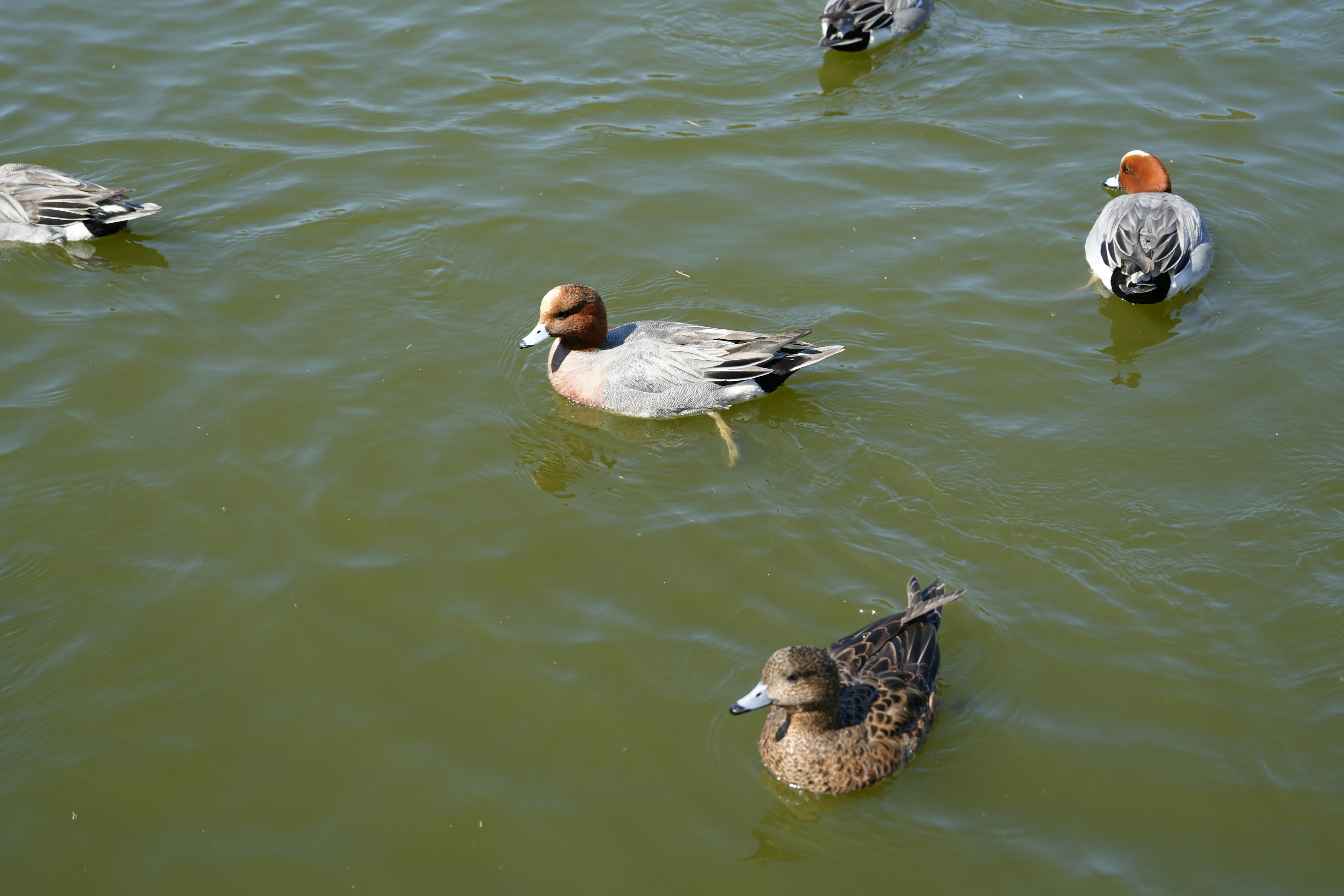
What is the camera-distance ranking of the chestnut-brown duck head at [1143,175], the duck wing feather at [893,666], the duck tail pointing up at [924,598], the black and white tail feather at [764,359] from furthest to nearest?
1. the chestnut-brown duck head at [1143,175]
2. the black and white tail feather at [764,359]
3. the duck tail pointing up at [924,598]
4. the duck wing feather at [893,666]

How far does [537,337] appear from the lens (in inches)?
295

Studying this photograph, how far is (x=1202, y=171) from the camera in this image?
9617mm

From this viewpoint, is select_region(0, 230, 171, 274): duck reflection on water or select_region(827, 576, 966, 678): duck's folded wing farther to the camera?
select_region(0, 230, 171, 274): duck reflection on water

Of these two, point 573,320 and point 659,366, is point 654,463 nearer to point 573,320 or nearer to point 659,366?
point 659,366

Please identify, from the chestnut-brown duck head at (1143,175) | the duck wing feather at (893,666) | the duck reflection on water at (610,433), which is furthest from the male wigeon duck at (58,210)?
the chestnut-brown duck head at (1143,175)

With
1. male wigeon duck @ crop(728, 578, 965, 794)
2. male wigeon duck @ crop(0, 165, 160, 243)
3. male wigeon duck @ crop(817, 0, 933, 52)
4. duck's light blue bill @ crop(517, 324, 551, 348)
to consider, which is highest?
male wigeon duck @ crop(817, 0, 933, 52)

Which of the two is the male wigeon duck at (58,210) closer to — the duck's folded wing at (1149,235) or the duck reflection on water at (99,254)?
the duck reflection on water at (99,254)

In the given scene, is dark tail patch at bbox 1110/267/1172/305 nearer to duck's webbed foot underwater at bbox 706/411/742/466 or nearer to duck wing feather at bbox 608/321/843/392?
duck wing feather at bbox 608/321/843/392

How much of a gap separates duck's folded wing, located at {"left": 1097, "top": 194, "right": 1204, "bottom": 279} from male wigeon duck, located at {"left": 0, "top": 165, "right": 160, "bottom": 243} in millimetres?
7565

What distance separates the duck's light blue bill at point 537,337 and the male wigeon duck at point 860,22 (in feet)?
17.6

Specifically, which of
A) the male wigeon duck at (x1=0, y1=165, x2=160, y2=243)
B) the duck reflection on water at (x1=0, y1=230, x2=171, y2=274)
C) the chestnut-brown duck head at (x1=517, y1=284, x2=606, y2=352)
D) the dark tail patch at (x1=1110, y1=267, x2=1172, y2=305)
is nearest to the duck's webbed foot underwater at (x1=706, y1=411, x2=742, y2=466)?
the chestnut-brown duck head at (x1=517, y1=284, x2=606, y2=352)

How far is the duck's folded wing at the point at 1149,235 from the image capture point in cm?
798

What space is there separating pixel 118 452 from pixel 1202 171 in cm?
910

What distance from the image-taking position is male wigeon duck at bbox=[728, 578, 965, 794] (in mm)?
4922
